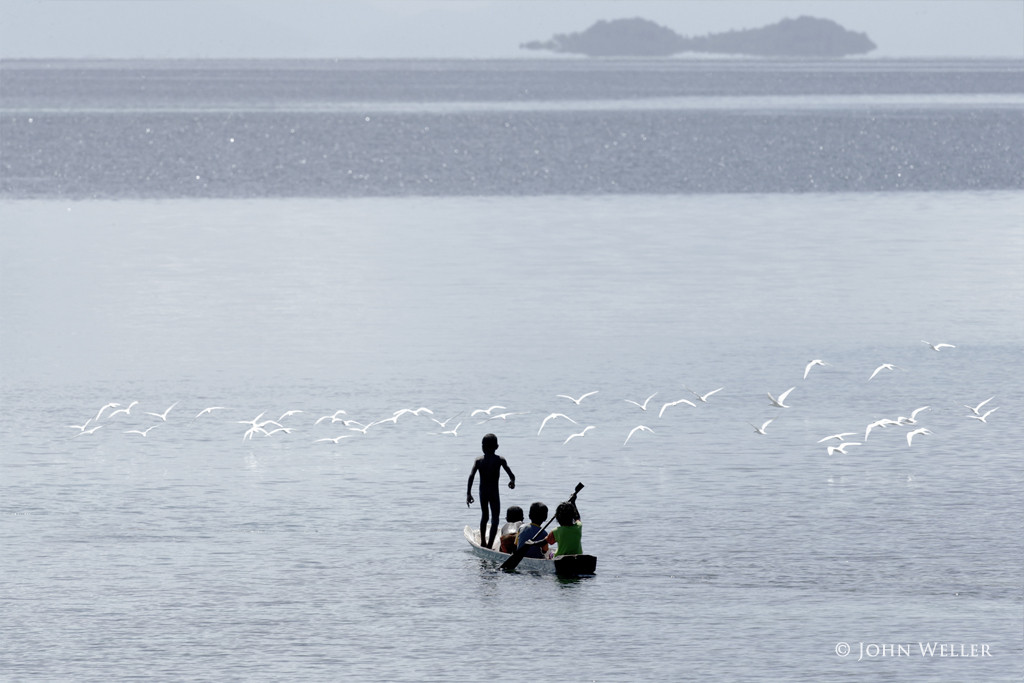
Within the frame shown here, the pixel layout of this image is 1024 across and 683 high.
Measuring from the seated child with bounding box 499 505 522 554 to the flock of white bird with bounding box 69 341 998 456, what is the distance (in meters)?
7.76

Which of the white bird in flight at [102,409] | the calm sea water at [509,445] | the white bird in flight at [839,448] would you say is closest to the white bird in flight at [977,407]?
the calm sea water at [509,445]

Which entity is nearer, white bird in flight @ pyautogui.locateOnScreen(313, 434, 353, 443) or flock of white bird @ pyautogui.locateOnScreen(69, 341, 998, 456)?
white bird in flight @ pyautogui.locateOnScreen(313, 434, 353, 443)

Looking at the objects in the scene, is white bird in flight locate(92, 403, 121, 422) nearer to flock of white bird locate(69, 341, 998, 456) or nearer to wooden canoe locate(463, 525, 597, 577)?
flock of white bird locate(69, 341, 998, 456)

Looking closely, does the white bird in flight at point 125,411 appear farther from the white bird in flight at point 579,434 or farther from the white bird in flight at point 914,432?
the white bird in flight at point 914,432

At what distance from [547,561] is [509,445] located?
27.7 feet

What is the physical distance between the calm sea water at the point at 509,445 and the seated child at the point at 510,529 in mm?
585

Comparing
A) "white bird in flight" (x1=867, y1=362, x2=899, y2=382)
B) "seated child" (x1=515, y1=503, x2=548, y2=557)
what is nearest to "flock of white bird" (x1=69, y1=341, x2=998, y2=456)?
"white bird in flight" (x1=867, y1=362, x2=899, y2=382)

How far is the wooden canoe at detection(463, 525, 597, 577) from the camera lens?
77.0 ft

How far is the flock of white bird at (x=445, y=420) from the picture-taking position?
108 feet

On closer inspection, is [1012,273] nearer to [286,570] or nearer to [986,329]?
[986,329]

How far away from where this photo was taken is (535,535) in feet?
79.9

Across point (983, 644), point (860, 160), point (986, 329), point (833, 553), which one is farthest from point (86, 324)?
point (860, 160)

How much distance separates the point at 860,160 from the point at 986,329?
76.5 metres

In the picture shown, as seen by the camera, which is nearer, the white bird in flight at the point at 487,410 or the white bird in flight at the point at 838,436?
the white bird in flight at the point at 838,436
